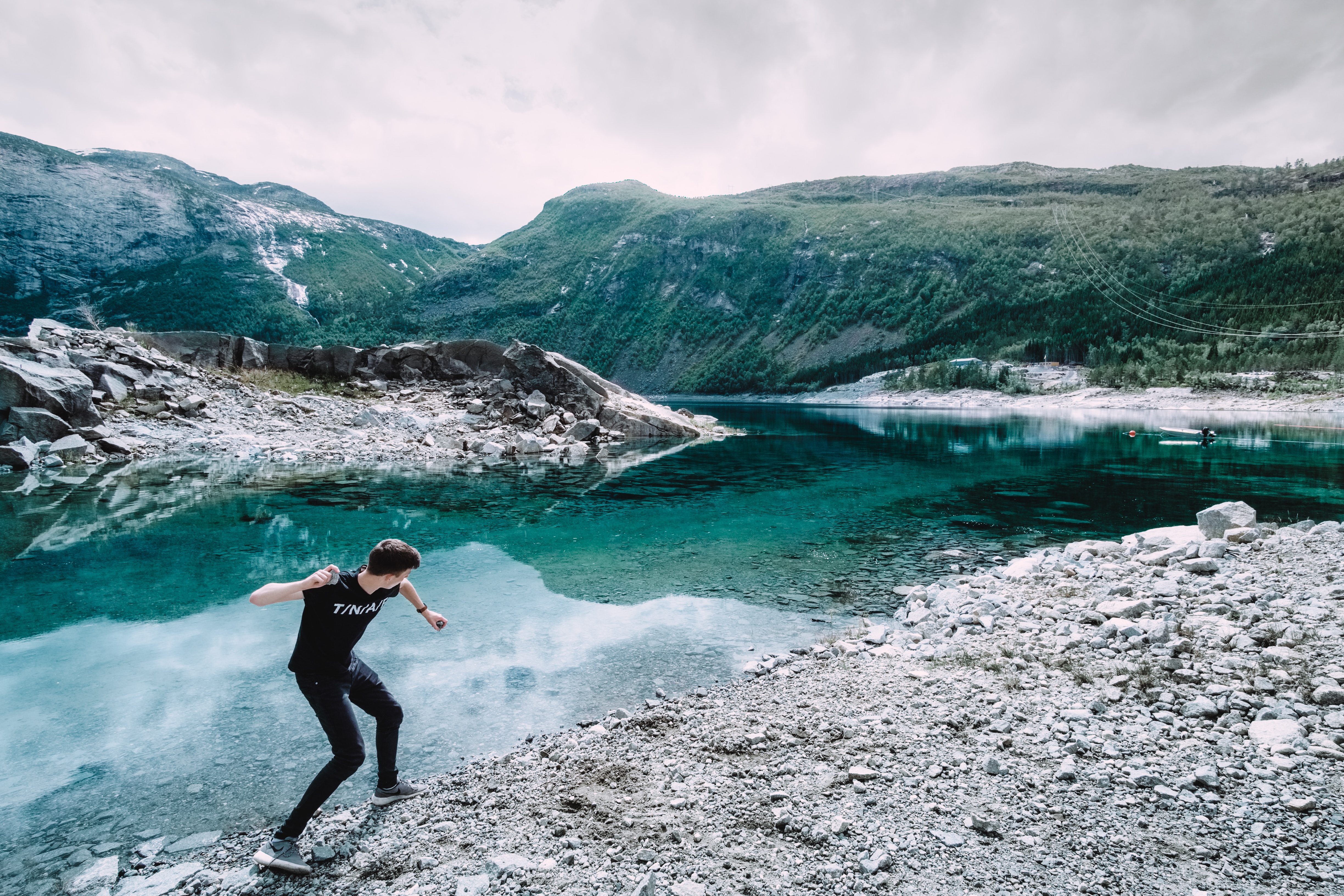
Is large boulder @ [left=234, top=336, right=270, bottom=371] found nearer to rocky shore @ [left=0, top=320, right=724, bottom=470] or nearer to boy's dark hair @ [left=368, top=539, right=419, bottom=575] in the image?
rocky shore @ [left=0, top=320, right=724, bottom=470]

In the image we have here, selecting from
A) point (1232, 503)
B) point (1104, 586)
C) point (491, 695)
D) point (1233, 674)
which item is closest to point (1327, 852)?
point (1233, 674)

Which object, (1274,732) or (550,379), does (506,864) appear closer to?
(1274,732)

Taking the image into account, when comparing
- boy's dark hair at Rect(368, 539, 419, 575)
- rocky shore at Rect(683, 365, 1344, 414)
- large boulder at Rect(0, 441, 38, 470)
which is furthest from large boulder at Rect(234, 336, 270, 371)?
rocky shore at Rect(683, 365, 1344, 414)

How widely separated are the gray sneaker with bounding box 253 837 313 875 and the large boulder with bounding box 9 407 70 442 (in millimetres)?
32030

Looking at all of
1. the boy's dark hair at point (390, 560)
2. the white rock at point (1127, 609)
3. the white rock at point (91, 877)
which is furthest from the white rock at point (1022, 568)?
the white rock at point (91, 877)

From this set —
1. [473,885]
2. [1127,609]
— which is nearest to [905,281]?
[1127,609]

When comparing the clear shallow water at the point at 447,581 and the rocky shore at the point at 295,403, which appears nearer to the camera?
the clear shallow water at the point at 447,581

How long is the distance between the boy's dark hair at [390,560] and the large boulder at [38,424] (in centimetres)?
3224

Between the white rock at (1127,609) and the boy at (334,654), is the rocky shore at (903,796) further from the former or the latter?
the white rock at (1127,609)

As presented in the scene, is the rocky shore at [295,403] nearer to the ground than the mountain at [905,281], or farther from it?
nearer to the ground

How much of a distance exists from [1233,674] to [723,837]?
5554 millimetres

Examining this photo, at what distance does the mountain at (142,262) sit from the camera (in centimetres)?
14712

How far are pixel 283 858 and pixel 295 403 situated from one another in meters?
38.4

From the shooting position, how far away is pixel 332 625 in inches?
184
